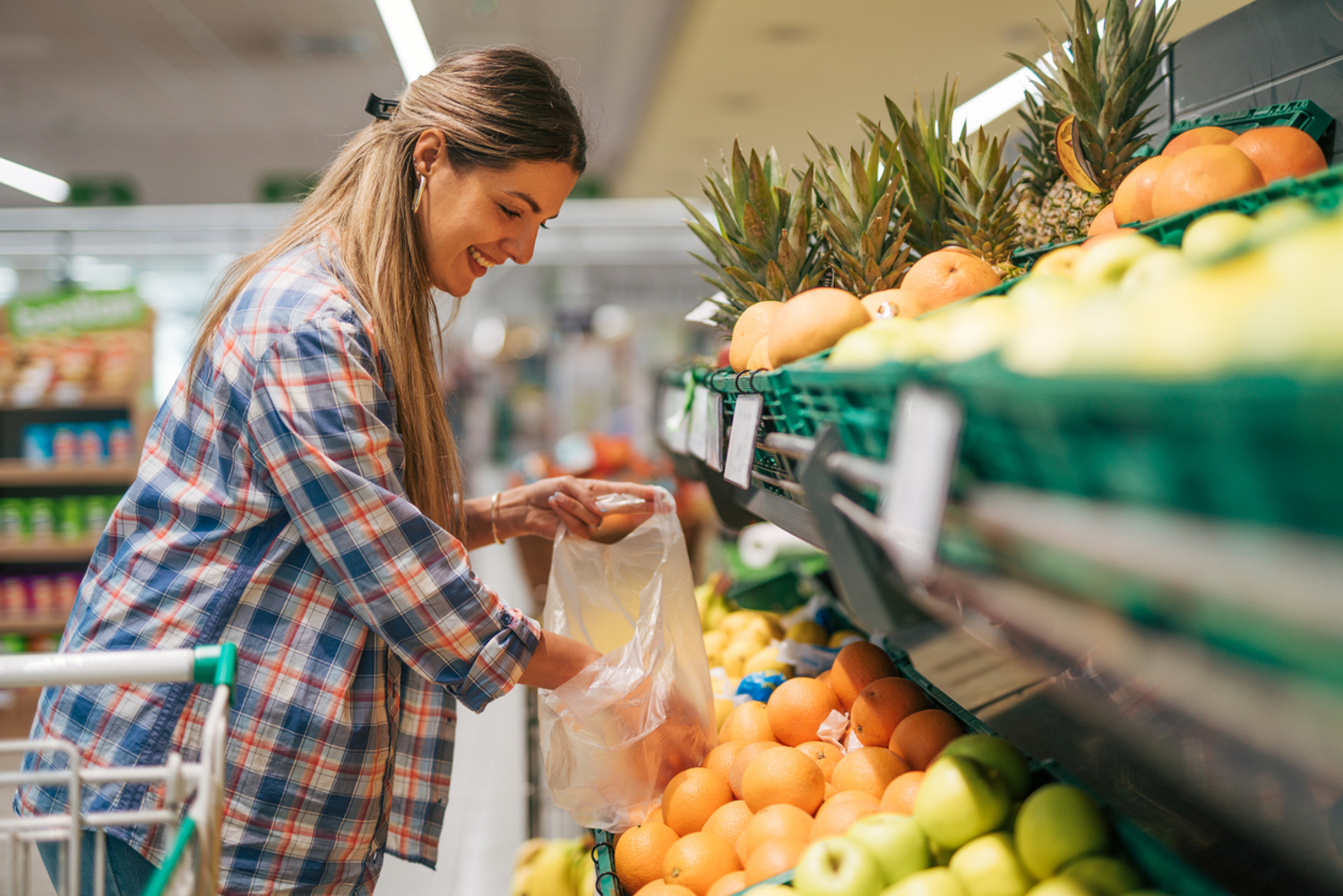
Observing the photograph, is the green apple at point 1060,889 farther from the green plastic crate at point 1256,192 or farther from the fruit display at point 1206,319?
the green plastic crate at point 1256,192

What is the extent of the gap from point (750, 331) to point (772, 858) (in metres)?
0.75

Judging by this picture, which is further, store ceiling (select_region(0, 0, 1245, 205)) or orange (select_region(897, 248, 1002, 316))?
store ceiling (select_region(0, 0, 1245, 205))

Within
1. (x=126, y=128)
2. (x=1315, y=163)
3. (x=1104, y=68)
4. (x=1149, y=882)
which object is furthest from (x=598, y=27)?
(x=1149, y=882)

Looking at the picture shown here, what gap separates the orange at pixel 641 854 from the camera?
1125 mm

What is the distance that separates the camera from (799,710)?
4.29ft

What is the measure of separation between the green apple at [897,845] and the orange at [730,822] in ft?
0.90

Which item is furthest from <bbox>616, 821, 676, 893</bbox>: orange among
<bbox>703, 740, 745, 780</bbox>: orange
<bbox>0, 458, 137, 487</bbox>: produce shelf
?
<bbox>0, 458, 137, 487</bbox>: produce shelf

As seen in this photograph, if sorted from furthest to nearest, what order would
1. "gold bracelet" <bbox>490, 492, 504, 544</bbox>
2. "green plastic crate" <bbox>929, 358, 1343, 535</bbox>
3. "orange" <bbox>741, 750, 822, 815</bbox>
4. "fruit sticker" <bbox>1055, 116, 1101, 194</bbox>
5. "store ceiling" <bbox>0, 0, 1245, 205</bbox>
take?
1. "store ceiling" <bbox>0, 0, 1245, 205</bbox>
2. "gold bracelet" <bbox>490, 492, 504, 544</bbox>
3. "fruit sticker" <bbox>1055, 116, 1101, 194</bbox>
4. "orange" <bbox>741, 750, 822, 815</bbox>
5. "green plastic crate" <bbox>929, 358, 1343, 535</bbox>

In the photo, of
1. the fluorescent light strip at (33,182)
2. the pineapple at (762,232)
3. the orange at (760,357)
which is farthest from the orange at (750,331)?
the fluorescent light strip at (33,182)

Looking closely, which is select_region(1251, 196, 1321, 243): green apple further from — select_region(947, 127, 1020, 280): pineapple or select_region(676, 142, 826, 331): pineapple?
select_region(676, 142, 826, 331): pineapple

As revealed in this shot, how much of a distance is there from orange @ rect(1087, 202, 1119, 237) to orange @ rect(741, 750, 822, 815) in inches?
31.8

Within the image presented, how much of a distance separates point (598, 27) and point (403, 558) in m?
6.27

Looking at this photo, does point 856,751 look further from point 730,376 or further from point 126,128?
point 126,128

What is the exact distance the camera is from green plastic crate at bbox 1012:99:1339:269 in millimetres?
760
